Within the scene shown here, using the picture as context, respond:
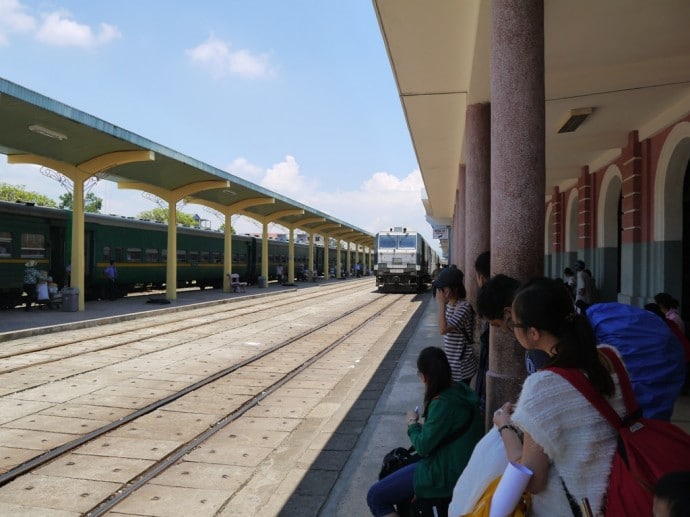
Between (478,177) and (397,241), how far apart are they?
22087 mm

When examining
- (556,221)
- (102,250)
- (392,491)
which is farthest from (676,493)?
(102,250)

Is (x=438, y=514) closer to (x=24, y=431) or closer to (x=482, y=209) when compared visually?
(x=24, y=431)

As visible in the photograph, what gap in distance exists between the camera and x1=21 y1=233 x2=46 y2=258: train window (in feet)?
58.3

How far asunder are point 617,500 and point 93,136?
14.9 meters

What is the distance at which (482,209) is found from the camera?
350 inches

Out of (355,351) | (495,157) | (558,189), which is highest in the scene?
(558,189)

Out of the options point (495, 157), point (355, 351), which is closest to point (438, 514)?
point (495, 157)

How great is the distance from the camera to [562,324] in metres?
1.94

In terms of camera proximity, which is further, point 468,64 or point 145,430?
point 468,64

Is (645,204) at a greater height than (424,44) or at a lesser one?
lesser

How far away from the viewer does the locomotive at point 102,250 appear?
17.3m

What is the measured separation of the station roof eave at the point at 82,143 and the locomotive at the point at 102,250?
7.47 feet

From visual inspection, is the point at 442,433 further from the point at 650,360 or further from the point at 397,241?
the point at 397,241

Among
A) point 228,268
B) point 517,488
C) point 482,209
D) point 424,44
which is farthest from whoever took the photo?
point 228,268
